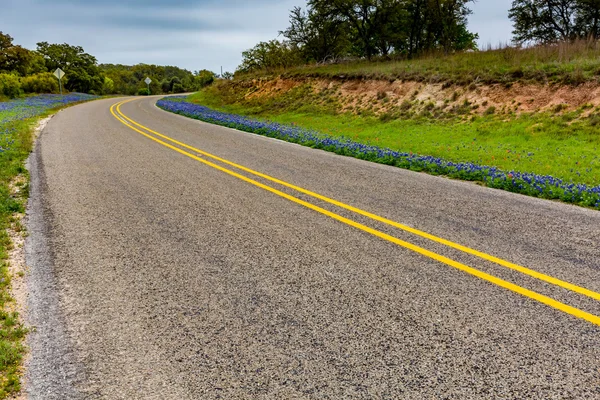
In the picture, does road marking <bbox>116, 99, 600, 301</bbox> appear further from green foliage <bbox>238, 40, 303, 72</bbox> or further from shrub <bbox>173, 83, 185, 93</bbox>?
shrub <bbox>173, 83, 185, 93</bbox>

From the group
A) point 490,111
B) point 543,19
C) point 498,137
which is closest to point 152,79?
point 543,19

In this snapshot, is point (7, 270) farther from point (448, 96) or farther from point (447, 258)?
point (448, 96)

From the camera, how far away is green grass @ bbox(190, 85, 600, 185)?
949 cm

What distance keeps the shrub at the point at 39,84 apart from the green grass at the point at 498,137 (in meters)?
51.5

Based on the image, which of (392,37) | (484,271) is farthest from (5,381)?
(392,37)

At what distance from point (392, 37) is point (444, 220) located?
3684 centimetres

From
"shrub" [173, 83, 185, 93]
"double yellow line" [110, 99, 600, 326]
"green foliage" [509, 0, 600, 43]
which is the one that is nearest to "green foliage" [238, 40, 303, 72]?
"green foliage" [509, 0, 600, 43]

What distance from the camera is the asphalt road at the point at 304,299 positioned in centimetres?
257

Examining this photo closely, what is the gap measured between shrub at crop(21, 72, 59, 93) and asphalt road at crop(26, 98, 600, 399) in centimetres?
6071

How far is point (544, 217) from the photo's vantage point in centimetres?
559

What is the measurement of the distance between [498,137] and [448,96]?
17.9ft

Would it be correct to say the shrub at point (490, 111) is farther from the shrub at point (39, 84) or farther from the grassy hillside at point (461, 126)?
the shrub at point (39, 84)

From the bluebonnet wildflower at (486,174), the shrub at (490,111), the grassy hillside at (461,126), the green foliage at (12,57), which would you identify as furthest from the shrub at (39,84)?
the shrub at (490,111)

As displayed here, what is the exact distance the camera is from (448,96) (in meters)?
17.8
